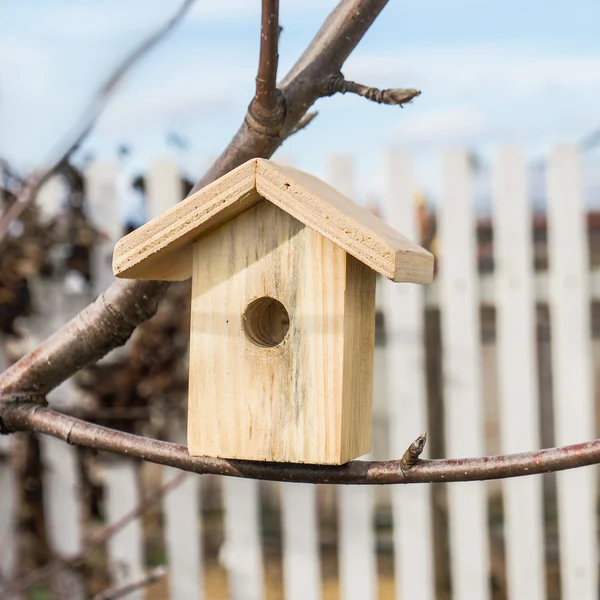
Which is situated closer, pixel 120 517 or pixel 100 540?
pixel 100 540

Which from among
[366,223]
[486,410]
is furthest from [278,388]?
[486,410]

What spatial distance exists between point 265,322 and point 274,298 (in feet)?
0.27

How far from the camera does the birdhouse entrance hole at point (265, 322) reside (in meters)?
0.86

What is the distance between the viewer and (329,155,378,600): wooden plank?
2.50 m

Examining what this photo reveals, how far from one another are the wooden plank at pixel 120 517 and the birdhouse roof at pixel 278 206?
6.07 ft

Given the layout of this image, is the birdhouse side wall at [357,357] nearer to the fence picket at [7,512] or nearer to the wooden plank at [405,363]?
the wooden plank at [405,363]

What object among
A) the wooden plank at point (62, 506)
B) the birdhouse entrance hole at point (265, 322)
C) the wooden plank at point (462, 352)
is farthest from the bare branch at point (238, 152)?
the wooden plank at point (62, 506)

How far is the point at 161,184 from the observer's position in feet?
8.39

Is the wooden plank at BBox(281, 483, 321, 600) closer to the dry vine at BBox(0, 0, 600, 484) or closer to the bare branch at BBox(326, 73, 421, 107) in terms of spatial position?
the dry vine at BBox(0, 0, 600, 484)

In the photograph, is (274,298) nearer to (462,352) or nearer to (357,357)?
(357,357)

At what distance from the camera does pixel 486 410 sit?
3693mm

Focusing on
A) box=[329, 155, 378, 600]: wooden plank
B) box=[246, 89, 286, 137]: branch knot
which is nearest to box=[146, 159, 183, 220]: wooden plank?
box=[329, 155, 378, 600]: wooden plank

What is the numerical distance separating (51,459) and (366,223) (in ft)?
6.86

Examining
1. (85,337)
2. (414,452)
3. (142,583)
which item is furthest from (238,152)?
(142,583)
